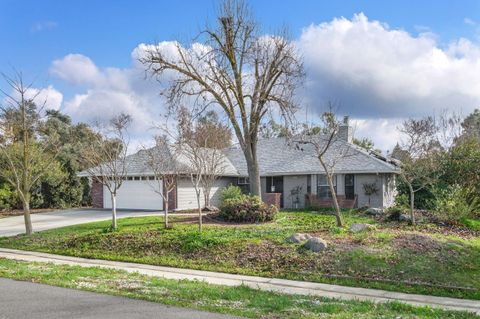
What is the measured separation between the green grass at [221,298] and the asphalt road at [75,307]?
0.32 metres

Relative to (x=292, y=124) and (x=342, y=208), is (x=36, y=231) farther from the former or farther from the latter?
(x=342, y=208)

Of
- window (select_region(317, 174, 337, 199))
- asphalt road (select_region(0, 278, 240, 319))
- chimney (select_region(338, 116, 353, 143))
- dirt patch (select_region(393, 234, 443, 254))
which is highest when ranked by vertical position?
chimney (select_region(338, 116, 353, 143))

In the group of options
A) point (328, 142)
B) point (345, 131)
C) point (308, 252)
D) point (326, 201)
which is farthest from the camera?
point (345, 131)

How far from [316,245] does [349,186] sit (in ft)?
46.2

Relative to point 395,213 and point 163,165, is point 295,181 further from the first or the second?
point 395,213

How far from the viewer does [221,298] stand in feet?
25.4

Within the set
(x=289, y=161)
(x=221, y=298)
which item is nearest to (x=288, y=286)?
(x=221, y=298)

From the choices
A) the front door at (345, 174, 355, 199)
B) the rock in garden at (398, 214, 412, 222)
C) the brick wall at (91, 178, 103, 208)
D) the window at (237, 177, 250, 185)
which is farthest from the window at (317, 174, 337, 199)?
the brick wall at (91, 178, 103, 208)

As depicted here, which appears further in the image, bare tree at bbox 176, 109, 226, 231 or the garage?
the garage

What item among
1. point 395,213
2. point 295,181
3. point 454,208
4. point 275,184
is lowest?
point 395,213

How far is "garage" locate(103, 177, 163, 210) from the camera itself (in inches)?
1046

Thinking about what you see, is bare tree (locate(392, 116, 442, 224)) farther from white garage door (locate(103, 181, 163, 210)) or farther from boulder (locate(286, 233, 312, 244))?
white garage door (locate(103, 181, 163, 210))

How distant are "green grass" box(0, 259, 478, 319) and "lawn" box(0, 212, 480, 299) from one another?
1.99m

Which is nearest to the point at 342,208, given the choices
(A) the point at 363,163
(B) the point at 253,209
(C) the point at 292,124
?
(A) the point at 363,163
